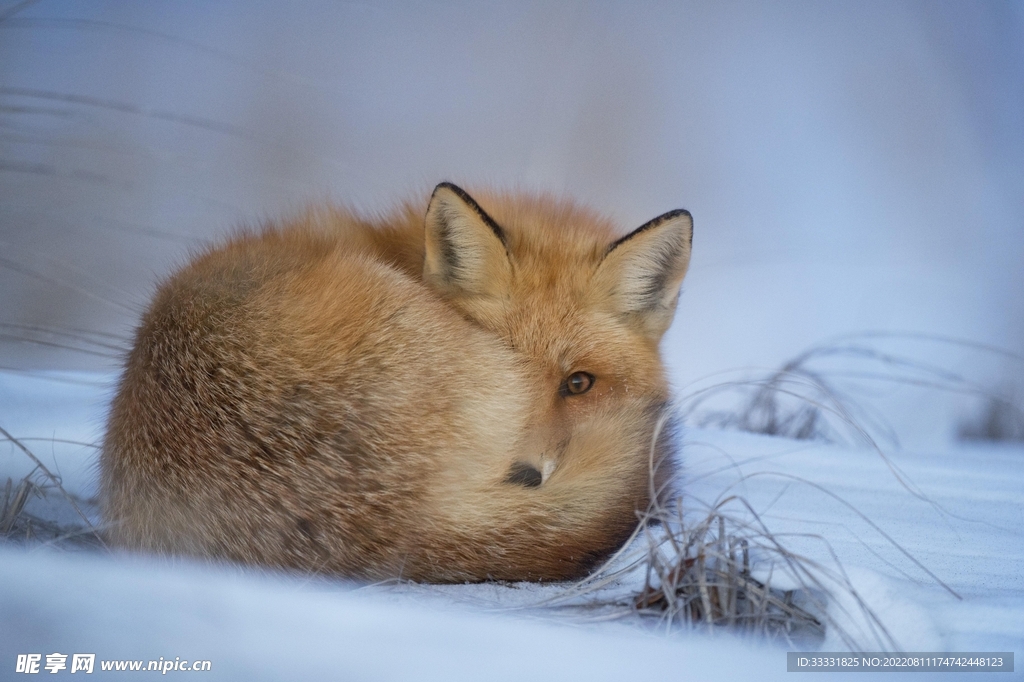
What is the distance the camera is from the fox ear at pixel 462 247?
946 mm

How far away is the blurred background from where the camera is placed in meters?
1.13

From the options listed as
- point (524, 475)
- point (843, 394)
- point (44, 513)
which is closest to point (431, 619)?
point (524, 475)

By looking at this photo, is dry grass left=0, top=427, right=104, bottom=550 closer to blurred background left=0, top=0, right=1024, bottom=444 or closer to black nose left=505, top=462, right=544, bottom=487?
blurred background left=0, top=0, right=1024, bottom=444

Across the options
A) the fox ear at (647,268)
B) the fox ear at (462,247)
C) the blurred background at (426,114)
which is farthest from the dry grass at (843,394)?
the fox ear at (462,247)

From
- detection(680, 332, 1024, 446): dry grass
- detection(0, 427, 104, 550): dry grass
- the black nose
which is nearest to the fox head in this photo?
the black nose

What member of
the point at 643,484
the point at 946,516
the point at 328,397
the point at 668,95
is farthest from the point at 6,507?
the point at 946,516

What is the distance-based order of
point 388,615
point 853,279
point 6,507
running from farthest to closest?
point 853,279
point 6,507
point 388,615

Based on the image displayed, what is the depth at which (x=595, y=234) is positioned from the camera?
3.56 feet

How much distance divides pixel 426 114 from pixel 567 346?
1.64ft

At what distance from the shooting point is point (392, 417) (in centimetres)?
79

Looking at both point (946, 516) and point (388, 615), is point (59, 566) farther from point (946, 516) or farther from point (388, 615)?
point (946, 516)

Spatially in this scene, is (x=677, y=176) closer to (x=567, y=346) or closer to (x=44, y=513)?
(x=567, y=346)

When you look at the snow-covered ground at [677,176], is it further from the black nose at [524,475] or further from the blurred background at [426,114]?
the black nose at [524,475]

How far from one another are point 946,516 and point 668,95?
0.84 metres
